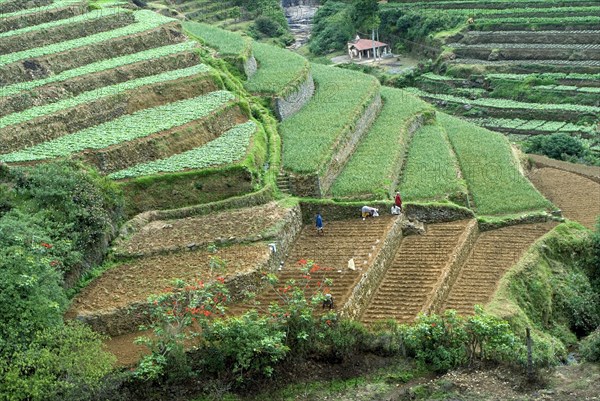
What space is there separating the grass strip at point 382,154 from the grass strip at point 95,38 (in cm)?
1100

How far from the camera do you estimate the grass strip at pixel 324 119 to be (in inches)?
1167

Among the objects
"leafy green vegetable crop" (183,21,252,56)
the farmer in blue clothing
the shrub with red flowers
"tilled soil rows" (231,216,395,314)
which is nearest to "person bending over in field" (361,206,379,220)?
"tilled soil rows" (231,216,395,314)

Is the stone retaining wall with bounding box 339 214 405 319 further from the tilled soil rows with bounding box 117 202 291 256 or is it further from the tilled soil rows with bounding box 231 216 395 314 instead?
the tilled soil rows with bounding box 117 202 291 256

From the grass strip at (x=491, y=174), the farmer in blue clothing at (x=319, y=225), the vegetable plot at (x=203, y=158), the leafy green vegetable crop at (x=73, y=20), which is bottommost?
the grass strip at (x=491, y=174)

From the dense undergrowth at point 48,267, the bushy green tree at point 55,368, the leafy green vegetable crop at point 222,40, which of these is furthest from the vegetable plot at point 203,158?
the leafy green vegetable crop at point 222,40

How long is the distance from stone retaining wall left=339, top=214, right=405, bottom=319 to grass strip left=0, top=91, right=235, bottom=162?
27.7 feet

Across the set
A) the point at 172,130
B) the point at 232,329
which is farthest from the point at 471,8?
the point at 232,329

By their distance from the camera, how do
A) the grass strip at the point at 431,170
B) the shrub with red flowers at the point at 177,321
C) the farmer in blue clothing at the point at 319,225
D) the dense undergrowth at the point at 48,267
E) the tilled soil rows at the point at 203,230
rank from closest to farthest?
the dense undergrowth at the point at 48,267
the shrub with red flowers at the point at 177,321
the tilled soil rows at the point at 203,230
the farmer in blue clothing at the point at 319,225
the grass strip at the point at 431,170

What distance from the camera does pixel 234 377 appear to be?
18.9 metres

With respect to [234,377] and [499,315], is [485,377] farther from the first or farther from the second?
[234,377]

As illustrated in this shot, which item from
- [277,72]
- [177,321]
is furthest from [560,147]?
[177,321]

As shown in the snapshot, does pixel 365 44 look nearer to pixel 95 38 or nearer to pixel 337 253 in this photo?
pixel 95 38

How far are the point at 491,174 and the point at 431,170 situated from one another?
2828 millimetres

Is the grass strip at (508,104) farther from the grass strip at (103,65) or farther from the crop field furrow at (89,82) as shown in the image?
the crop field furrow at (89,82)
